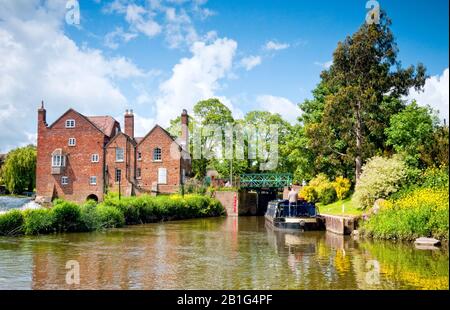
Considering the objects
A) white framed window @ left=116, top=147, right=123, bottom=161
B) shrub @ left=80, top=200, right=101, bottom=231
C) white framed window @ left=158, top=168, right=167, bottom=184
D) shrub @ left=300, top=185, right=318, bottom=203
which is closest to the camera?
shrub @ left=80, top=200, right=101, bottom=231

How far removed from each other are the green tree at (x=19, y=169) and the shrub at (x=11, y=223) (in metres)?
42.9

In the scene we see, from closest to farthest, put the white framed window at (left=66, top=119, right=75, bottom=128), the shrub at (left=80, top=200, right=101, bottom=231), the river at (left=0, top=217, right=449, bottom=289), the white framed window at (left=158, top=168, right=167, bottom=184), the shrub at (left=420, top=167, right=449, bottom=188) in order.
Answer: the river at (left=0, top=217, right=449, bottom=289)
the shrub at (left=420, top=167, right=449, bottom=188)
the shrub at (left=80, top=200, right=101, bottom=231)
the white framed window at (left=158, top=168, right=167, bottom=184)
the white framed window at (left=66, top=119, right=75, bottom=128)

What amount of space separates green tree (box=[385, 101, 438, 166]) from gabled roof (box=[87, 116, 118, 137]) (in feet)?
107

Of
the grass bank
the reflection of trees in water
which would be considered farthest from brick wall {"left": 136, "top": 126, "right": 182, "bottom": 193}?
the reflection of trees in water

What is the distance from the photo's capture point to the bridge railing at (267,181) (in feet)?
166

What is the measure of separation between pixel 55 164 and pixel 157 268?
39548mm

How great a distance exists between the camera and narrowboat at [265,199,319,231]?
29.3m

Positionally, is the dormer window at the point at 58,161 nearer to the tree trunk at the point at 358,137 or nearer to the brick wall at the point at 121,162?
the brick wall at the point at 121,162

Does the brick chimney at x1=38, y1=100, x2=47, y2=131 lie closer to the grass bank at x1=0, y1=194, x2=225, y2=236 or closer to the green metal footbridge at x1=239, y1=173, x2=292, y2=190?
the grass bank at x1=0, y1=194, x2=225, y2=236

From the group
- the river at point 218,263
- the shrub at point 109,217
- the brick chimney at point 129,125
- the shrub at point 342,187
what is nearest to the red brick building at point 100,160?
the brick chimney at point 129,125

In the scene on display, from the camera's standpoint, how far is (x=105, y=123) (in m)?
53.6

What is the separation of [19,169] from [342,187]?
154 ft
